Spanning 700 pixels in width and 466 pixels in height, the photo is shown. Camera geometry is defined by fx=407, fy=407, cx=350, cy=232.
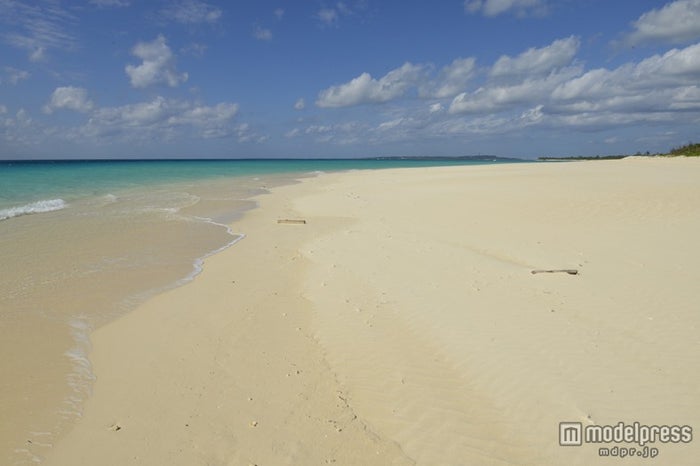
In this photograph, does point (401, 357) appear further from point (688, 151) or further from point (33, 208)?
point (688, 151)

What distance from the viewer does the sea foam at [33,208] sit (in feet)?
58.5

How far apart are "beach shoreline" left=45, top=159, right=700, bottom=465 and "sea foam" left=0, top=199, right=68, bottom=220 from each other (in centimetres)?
1371

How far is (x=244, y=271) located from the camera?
9594 millimetres

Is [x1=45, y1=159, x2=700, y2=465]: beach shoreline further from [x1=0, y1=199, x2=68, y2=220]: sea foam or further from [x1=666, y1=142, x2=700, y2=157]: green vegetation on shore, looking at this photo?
[x1=666, y1=142, x2=700, y2=157]: green vegetation on shore

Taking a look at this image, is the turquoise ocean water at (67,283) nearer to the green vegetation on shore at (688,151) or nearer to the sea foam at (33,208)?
the sea foam at (33,208)

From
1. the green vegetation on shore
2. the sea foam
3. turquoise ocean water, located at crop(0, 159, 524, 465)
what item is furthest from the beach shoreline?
the green vegetation on shore

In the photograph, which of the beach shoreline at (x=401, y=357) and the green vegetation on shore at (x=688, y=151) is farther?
the green vegetation on shore at (x=688, y=151)

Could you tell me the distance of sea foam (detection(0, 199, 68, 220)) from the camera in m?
17.8

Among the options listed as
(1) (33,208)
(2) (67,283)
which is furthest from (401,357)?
(1) (33,208)

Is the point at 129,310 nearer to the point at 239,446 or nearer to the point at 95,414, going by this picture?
the point at 95,414

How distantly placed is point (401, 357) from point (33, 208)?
71.6ft

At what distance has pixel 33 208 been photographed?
19906 mm

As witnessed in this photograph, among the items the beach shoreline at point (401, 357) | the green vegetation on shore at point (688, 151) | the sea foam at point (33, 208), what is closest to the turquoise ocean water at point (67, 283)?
the sea foam at point (33, 208)

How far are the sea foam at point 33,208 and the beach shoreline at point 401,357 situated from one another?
1371 centimetres
